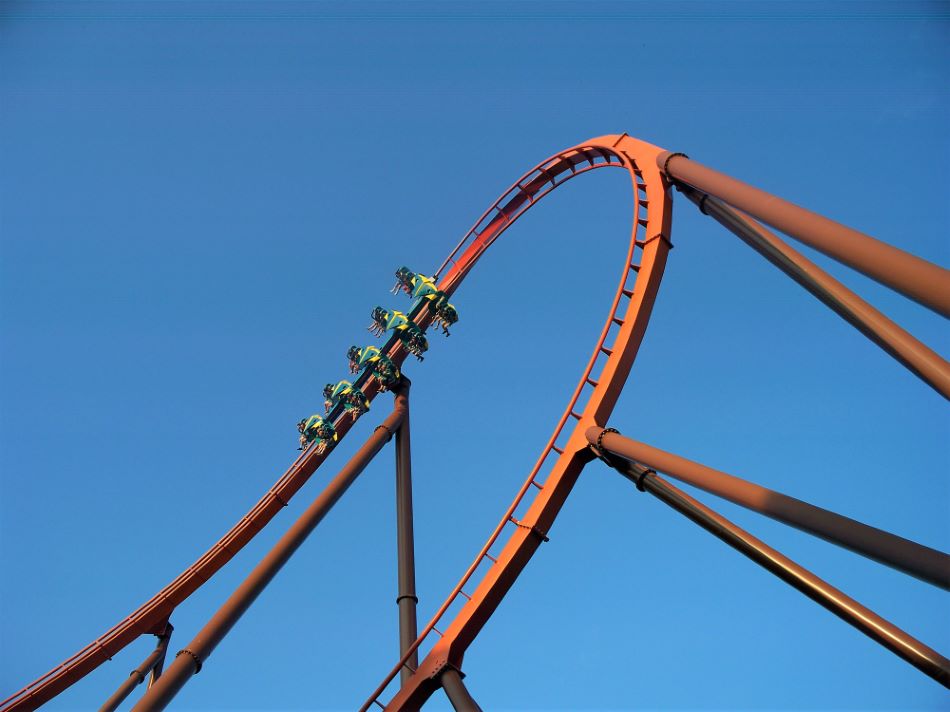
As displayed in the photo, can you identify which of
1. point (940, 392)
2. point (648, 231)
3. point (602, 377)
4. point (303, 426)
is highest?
point (303, 426)

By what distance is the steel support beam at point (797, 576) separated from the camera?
5543mm

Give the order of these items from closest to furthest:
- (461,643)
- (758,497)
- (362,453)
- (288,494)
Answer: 1. (758,497)
2. (461,643)
3. (362,453)
4. (288,494)

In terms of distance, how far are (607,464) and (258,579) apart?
3883 millimetres

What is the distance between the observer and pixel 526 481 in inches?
330

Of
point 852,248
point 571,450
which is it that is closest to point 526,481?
point 571,450

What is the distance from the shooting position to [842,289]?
654 cm

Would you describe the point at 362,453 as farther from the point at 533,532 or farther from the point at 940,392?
the point at 940,392

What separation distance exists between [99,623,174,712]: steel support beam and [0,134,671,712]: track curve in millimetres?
146

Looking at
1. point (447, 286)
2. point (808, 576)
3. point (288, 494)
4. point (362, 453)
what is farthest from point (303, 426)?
point (808, 576)

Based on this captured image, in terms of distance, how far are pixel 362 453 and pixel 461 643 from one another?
406 centimetres

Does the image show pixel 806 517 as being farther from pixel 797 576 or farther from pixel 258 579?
pixel 258 579

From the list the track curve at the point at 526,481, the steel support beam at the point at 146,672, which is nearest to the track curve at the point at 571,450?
the track curve at the point at 526,481

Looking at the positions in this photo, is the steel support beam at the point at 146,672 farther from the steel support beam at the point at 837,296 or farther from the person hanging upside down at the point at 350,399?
the steel support beam at the point at 837,296

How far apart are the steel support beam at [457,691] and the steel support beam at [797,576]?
229 centimetres
